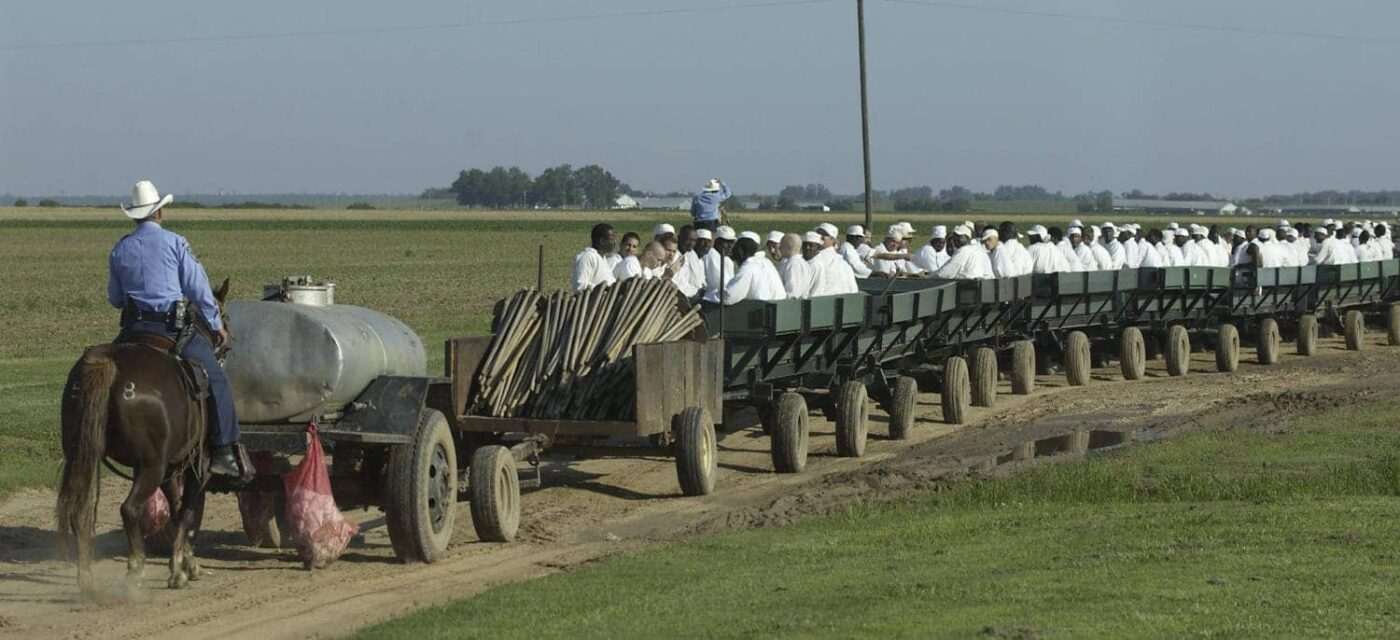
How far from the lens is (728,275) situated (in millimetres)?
18922

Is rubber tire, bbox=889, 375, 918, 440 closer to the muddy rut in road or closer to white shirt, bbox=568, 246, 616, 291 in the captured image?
the muddy rut in road

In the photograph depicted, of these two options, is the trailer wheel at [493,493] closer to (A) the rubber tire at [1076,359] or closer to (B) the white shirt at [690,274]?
(B) the white shirt at [690,274]

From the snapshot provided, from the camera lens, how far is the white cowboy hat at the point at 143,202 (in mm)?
11266

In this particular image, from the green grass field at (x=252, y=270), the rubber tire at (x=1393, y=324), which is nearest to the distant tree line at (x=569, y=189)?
the green grass field at (x=252, y=270)

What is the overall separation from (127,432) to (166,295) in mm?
874

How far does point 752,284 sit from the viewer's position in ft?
56.6

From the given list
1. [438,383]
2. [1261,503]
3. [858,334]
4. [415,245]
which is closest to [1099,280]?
[858,334]

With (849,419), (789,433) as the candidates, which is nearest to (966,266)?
(849,419)

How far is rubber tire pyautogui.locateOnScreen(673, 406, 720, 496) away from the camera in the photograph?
1466cm

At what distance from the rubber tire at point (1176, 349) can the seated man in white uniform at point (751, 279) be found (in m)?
9.79

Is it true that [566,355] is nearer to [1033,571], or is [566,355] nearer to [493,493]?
[493,493]

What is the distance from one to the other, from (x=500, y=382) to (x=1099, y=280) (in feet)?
40.0

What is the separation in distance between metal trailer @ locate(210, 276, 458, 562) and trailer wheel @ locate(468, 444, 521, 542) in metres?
0.40

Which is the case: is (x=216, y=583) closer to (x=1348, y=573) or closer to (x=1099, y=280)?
(x=1348, y=573)
